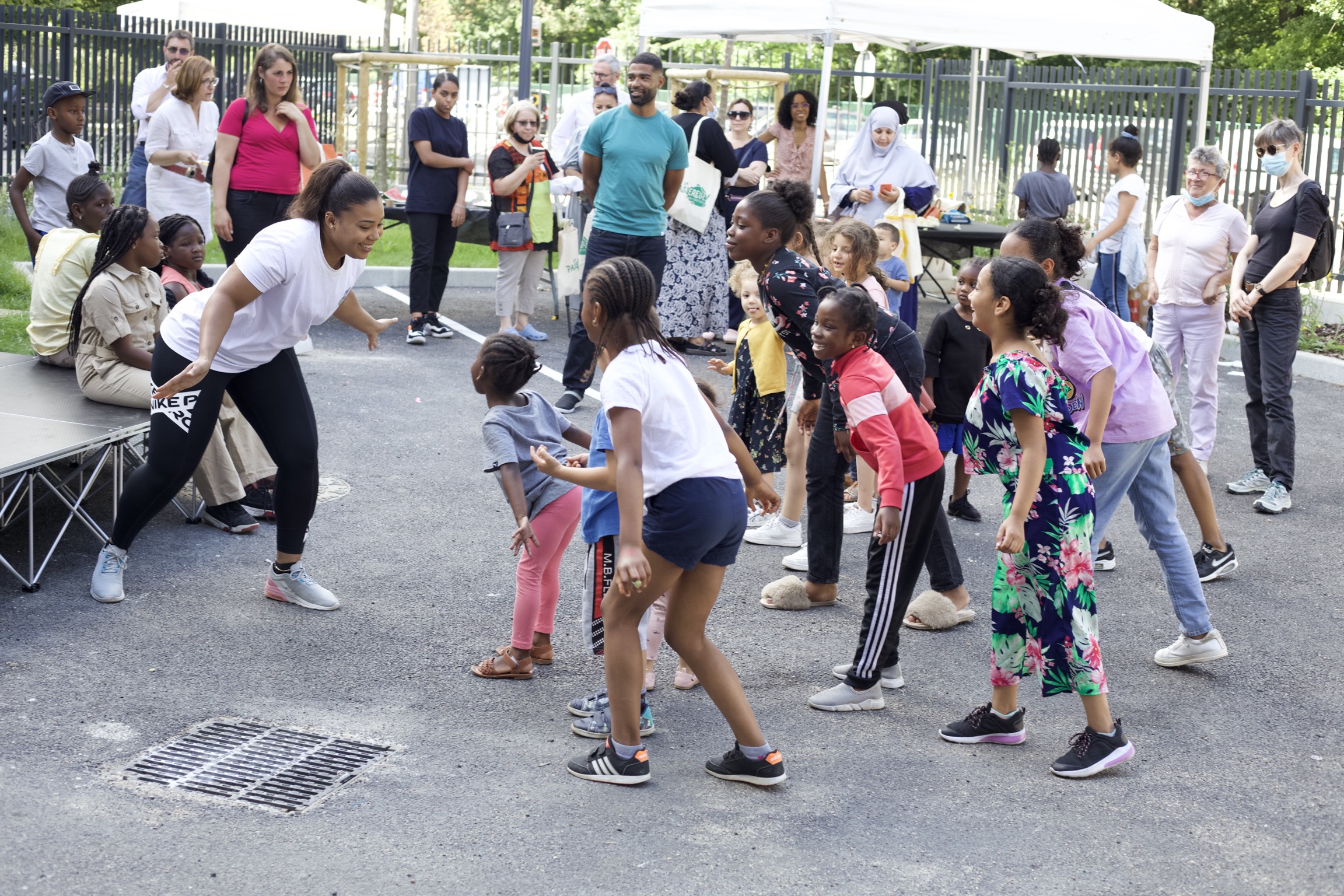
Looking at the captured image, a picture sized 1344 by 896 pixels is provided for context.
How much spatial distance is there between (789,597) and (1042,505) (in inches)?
67.5

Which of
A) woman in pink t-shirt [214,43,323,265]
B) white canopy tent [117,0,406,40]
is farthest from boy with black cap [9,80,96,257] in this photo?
white canopy tent [117,0,406,40]

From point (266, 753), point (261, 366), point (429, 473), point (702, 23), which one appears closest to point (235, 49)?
point (702, 23)

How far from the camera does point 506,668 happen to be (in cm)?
487

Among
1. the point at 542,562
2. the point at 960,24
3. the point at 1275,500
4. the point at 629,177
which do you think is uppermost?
the point at 960,24

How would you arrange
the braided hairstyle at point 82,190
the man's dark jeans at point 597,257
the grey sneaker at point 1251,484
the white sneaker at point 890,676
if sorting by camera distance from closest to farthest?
the white sneaker at point 890,676, the braided hairstyle at point 82,190, the grey sneaker at point 1251,484, the man's dark jeans at point 597,257

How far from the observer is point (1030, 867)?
366 centimetres

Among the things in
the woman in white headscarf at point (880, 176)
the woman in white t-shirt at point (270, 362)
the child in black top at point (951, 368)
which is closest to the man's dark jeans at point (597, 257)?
the woman in white headscarf at point (880, 176)

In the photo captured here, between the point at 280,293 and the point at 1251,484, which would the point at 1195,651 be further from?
the point at 280,293

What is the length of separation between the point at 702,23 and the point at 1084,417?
763 cm

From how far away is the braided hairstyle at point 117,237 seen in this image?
6141 millimetres

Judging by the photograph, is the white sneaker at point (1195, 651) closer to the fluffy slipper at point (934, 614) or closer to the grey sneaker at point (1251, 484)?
the fluffy slipper at point (934, 614)

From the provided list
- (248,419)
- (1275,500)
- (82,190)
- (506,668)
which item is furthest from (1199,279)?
(82,190)

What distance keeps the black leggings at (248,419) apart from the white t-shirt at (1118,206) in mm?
7027

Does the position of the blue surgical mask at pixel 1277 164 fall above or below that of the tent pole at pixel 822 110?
below
